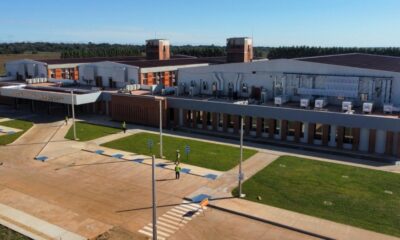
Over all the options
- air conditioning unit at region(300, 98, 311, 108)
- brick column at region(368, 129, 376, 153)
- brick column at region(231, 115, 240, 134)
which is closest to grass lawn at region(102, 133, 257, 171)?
brick column at region(231, 115, 240, 134)

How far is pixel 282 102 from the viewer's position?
4472 cm

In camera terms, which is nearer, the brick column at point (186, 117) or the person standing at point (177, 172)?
the person standing at point (177, 172)

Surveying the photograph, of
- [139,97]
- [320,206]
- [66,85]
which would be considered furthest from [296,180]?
[66,85]

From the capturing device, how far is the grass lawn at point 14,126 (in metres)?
43.3

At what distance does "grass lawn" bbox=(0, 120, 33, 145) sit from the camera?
43.3m

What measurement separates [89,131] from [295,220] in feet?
104

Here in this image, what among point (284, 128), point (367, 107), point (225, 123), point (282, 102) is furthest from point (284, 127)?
point (367, 107)

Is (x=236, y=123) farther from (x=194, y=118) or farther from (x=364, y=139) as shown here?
(x=364, y=139)

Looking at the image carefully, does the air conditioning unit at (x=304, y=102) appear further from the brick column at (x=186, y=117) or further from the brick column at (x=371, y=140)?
the brick column at (x=186, y=117)

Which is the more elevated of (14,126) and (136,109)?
(136,109)

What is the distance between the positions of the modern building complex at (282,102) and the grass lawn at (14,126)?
512 centimetres

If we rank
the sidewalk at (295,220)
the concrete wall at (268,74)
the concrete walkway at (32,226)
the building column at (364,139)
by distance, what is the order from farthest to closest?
the concrete wall at (268,74), the building column at (364,139), the sidewalk at (295,220), the concrete walkway at (32,226)

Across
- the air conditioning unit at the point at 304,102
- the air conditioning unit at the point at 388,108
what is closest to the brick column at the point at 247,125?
the air conditioning unit at the point at 304,102

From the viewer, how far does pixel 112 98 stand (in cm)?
5369
